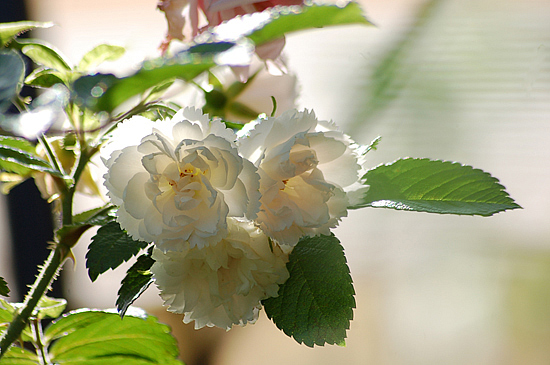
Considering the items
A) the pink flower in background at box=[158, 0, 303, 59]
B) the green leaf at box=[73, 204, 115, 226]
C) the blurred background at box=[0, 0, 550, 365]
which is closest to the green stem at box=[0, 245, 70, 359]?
the green leaf at box=[73, 204, 115, 226]

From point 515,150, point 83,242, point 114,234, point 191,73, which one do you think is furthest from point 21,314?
point 515,150

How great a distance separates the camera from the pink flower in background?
203 mm

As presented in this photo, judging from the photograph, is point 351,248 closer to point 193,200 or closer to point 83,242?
point 83,242

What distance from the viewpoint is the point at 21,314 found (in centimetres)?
20

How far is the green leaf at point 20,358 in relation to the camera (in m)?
0.27

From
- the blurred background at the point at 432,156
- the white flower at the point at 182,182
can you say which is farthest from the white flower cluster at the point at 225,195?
the blurred background at the point at 432,156

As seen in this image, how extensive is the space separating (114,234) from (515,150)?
0.91 metres

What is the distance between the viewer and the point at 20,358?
0.89 ft

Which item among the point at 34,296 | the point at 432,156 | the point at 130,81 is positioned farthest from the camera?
the point at 432,156

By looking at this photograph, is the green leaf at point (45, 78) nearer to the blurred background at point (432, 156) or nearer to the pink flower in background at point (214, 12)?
the pink flower in background at point (214, 12)

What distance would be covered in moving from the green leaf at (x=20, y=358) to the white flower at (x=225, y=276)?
0.15 m

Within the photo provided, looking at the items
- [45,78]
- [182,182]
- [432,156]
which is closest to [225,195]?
[182,182]

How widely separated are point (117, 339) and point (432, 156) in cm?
83

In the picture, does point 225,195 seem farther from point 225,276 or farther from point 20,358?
point 20,358
